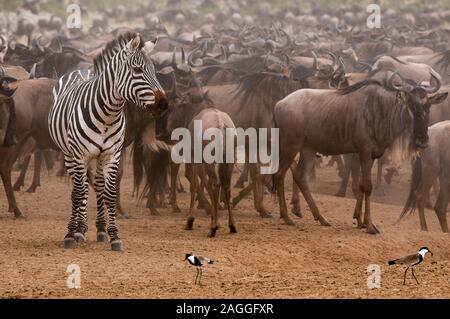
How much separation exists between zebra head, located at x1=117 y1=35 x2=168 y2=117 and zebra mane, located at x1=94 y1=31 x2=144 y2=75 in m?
0.09

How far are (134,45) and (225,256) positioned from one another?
1845 millimetres

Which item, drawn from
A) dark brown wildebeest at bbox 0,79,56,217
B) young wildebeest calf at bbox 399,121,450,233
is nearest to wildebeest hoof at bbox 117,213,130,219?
dark brown wildebeest at bbox 0,79,56,217

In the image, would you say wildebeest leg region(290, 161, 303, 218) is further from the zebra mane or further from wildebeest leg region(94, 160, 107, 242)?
the zebra mane

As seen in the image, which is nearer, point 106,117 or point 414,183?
point 106,117

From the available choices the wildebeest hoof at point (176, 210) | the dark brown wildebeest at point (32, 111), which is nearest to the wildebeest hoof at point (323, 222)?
the wildebeest hoof at point (176, 210)

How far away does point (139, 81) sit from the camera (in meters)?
9.59

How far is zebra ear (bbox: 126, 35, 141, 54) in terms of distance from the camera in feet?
31.6

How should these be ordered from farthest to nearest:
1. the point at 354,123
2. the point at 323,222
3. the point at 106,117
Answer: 1. the point at 323,222
2. the point at 354,123
3. the point at 106,117

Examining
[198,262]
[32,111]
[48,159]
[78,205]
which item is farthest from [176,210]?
[198,262]

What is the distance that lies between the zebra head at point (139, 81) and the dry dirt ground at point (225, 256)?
3.99 feet

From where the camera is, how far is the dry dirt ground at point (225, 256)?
8227 mm

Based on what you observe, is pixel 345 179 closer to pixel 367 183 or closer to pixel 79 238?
pixel 367 183

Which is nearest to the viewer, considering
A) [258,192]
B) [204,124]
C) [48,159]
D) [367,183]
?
[204,124]

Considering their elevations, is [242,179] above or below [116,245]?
below
